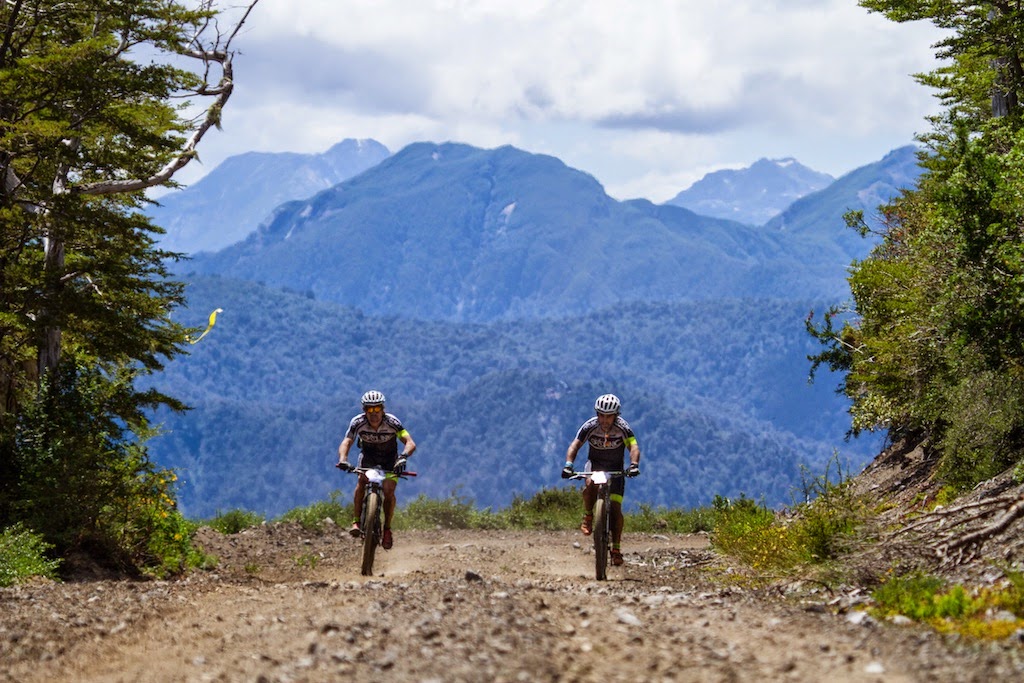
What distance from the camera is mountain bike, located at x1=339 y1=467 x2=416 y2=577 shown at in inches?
521

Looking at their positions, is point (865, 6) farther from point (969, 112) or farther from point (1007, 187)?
point (969, 112)

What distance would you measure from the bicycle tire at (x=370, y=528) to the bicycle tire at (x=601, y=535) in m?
2.58

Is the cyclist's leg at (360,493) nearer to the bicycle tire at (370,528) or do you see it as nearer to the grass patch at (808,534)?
the bicycle tire at (370,528)

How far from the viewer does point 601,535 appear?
510 inches

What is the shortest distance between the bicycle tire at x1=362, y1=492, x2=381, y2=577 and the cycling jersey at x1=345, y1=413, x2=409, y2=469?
0.56 meters

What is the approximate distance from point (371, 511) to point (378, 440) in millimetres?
928

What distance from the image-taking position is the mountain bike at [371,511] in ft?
43.4

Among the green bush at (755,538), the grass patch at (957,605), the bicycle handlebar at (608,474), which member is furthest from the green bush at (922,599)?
the bicycle handlebar at (608,474)

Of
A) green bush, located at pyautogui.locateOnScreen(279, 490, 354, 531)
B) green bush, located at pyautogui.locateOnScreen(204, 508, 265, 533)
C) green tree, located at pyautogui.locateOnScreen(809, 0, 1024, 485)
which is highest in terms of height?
green tree, located at pyautogui.locateOnScreen(809, 0, 1024, 485)

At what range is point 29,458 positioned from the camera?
14531 mm

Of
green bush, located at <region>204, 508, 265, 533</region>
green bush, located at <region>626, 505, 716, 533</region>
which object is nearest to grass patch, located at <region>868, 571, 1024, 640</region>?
green bush, located at <region>626, 505, 716, 533</region>

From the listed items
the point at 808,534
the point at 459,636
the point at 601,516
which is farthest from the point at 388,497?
the point at 459,636

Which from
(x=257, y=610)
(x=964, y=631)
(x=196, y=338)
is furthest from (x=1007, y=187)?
(x=196, y=338)

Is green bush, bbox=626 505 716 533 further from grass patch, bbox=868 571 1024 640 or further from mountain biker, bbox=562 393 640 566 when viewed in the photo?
grass patch, bbox=868 571 1024 640
